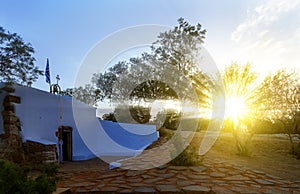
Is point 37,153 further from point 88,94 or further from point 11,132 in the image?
point 88,94

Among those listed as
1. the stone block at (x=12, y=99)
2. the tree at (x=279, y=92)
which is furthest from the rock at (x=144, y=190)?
the tree at (x=279, y=92)

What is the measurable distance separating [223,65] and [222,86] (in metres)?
0.98

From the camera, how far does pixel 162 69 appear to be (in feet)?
46.0

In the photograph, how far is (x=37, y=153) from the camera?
7.23 m

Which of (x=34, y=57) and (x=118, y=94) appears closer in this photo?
(x=34, y=57)

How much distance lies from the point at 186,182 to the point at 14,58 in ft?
18.2

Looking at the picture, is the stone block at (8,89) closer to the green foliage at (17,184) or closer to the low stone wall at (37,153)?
the low stone wall at (37,153)

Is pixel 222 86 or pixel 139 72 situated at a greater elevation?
pixel 139 72

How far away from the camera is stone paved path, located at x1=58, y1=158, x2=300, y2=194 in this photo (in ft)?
14.0

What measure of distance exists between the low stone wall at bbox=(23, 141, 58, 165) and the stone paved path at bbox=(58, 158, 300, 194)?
2.60 meters

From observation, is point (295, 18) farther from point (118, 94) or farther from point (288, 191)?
point (118, 94)

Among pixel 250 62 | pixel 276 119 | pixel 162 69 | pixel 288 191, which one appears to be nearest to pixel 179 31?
pixel 162 69

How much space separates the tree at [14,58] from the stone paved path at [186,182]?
11.9 feet

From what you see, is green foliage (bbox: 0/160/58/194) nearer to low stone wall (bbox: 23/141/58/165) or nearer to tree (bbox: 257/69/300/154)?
low stone wall (bbox: 23/141/58/165)
